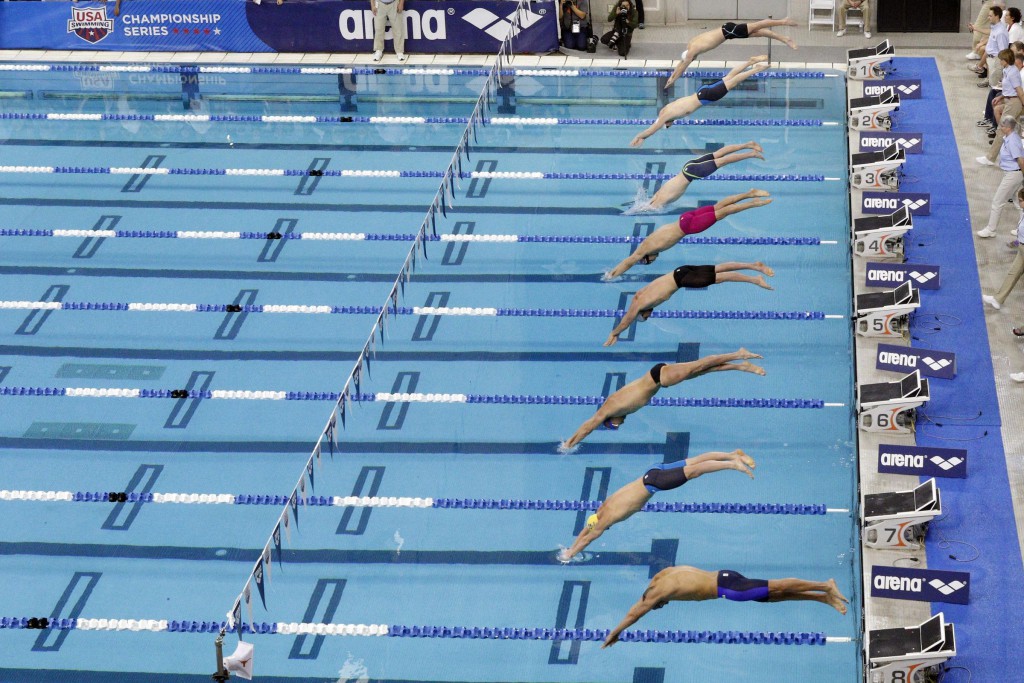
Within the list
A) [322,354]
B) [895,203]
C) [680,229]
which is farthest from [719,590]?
[895,203]

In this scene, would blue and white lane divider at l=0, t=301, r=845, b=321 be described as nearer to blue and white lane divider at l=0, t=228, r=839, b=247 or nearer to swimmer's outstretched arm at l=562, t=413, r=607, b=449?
blue and white lane divider at l=0, t=228, r=839, b=247

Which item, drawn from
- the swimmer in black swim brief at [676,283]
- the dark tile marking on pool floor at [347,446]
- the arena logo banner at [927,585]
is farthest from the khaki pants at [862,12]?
the arena logo banner at [927,585]

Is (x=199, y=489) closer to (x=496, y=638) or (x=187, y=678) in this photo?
(x=187, y=678)

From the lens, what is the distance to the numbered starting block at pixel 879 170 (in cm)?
1052

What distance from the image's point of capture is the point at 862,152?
11.0 m

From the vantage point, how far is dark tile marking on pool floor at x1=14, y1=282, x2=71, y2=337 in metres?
9.61

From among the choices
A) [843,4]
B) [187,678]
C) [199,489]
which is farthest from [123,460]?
[843,4]

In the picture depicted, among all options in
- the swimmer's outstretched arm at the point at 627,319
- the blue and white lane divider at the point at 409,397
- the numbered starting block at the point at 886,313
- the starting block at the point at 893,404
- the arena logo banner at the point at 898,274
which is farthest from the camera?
the arena logo banner at the point at 898,274

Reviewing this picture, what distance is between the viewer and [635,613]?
21.5 ft

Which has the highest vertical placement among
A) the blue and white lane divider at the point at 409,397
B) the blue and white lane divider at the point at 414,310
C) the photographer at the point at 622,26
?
the photographer at the point at 622,26

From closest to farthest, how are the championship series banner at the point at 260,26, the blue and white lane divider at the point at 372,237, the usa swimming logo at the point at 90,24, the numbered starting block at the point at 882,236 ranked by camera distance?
the numbered starting block at the point at 882,236, the blue and white lane divider at the point at 372,237, the championship series banner at the point at 260,26, the usa swimming logo at the point at 90,24

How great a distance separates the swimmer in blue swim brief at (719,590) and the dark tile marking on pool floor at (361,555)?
0.68 metres

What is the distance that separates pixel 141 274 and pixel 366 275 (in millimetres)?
1604

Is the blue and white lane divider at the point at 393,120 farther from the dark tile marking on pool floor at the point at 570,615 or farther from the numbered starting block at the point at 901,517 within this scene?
the dark tile marking on pool floor at the point at 570,615
